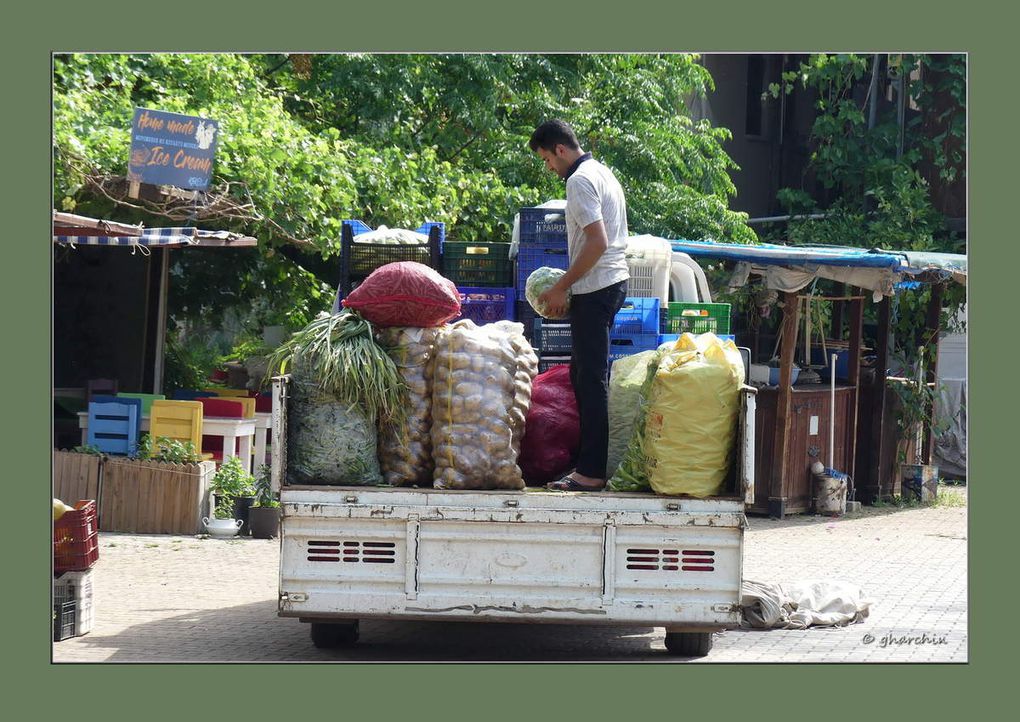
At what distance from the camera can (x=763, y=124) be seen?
21234 millimetres

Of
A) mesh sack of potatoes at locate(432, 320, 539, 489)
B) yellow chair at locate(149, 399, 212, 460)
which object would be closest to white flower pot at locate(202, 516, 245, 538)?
yellow chair at locate(149, 399, 212, 460)

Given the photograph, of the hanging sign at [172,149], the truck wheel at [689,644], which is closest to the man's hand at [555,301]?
the truck wheel at [689,644]

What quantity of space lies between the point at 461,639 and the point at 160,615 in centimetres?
191

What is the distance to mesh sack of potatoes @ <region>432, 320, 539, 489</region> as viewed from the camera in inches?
251

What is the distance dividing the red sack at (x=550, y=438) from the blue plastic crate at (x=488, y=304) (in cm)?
176

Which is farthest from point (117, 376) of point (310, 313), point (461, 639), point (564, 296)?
point (564, 296)

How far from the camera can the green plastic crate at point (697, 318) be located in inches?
362

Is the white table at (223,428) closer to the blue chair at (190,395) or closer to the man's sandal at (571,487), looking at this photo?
the blue chair at (190,395)

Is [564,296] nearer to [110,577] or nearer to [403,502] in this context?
[403,502]

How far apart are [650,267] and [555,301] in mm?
2903

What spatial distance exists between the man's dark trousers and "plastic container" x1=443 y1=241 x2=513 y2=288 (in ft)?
7.17

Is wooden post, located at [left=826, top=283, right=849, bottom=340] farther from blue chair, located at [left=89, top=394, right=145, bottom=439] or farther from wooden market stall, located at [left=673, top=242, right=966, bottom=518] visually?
blue chair, located at [left=89, top=394, right=145, bottom=439]

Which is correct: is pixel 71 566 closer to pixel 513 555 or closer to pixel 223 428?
pixel 513 555

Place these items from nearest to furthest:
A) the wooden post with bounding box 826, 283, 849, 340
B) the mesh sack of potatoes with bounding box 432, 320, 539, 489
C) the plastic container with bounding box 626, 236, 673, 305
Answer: the mesh sack of potatoes with bounding box 432, 320, 539, 489, the plastic container with bounding box 626, 236, 673, 305, the wooden post with bounding box 826, 283, 849, 340
